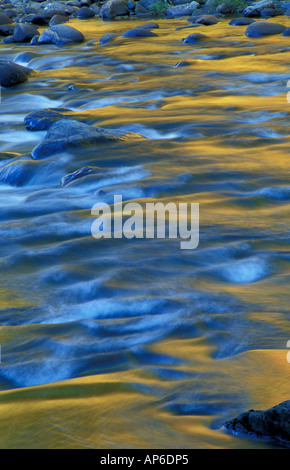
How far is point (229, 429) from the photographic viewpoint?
175 cm

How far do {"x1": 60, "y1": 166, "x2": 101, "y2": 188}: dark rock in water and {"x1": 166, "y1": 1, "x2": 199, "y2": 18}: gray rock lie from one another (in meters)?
16.1

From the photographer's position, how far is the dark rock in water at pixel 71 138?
19.3ft

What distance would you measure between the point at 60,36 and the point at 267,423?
1540 cm

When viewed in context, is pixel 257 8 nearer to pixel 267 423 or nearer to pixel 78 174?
pixel 78 174

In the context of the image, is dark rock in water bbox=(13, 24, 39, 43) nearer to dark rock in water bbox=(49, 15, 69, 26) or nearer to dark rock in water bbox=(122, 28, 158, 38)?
dark rock in water bbox=(122, 28, 158, 38)

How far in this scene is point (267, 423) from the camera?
165 cm

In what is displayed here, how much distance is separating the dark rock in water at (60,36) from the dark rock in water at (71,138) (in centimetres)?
1018

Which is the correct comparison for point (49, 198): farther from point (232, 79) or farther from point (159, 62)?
point (159, 62)

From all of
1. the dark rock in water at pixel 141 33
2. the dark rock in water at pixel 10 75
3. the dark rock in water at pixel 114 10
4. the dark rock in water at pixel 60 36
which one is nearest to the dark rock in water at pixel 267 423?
the dark rock in water at pixel 10 75

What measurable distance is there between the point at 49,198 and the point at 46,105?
15.2 ft

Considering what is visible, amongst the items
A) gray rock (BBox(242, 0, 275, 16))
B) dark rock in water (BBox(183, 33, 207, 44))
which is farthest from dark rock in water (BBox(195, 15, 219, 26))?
dark rock in water (BBox(183, 33, 207, 44))

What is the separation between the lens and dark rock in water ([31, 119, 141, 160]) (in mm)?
5887

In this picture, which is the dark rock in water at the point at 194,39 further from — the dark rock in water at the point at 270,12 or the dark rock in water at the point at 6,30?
the dark rock in water at the point at 6,30

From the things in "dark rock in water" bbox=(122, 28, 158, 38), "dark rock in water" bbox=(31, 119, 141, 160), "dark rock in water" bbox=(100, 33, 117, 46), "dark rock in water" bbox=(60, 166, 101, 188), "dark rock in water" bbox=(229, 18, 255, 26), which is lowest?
"dark rock in water" bbox=(60, 166, 101, 188)
